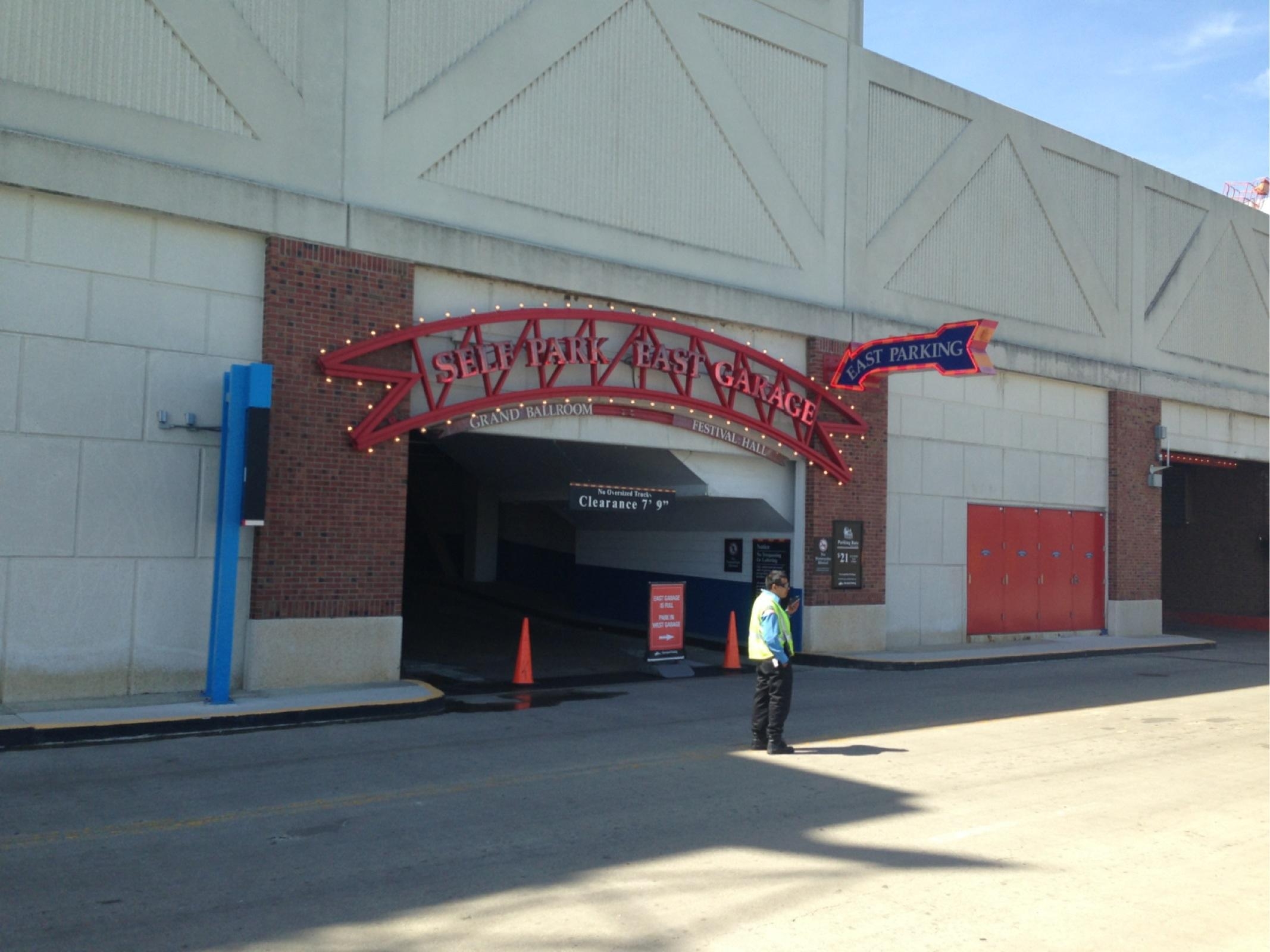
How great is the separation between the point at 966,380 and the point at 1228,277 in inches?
469

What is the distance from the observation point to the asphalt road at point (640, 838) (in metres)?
6.22

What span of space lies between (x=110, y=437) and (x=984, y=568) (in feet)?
56.3

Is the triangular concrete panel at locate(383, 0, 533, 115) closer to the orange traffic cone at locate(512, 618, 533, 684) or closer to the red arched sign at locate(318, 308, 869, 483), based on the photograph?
the red arched sign at locate(318, 308, 869, 483)

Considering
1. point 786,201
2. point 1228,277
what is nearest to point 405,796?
point 786,201

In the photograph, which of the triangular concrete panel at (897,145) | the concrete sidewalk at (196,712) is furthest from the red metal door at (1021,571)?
the concrete sidewalk at (196,712)

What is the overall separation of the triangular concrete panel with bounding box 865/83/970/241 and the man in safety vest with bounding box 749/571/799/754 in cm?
1253

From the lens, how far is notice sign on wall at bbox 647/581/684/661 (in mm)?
17594

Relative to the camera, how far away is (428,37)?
52.1ft

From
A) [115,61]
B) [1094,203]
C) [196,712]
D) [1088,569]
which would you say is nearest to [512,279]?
[115,61]

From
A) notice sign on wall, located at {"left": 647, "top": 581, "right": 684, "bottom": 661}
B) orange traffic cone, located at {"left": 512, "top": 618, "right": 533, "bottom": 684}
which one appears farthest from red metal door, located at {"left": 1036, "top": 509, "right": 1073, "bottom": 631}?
orange traffic cone, located at {"left": 512, "top": 618, "right": 533, "bottom": 684}

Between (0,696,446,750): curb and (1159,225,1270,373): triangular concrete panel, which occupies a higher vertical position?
(1159,225,1270,373): triangular concrete panel

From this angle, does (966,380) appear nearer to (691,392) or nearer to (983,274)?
(983,274)

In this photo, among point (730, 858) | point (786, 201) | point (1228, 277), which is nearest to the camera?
point (730, 858)

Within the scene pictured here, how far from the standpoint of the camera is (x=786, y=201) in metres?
20.4
